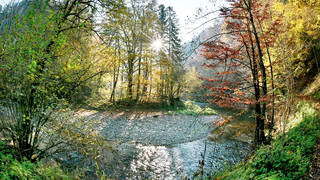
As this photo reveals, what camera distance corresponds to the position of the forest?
2502 mm

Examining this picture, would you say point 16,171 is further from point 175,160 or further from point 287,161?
point 175,160

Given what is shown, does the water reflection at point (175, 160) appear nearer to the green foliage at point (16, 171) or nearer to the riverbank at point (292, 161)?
the riverbank at point (292, 161)

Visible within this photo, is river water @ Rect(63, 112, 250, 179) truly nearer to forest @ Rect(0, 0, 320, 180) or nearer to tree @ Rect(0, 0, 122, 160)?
forest @ Rect(0, 0, 320, 180)

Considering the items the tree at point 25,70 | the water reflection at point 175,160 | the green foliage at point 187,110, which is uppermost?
the tree at point 25,70

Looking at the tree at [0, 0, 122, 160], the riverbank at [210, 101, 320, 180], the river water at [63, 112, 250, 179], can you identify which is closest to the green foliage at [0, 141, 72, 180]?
the tree at [0, 0, 122, 160]

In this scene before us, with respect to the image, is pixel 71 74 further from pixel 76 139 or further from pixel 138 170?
pixel 138 170

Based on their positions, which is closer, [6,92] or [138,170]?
[6,92]

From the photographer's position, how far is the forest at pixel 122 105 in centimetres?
250

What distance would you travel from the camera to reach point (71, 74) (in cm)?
303

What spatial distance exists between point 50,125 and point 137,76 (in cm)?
988

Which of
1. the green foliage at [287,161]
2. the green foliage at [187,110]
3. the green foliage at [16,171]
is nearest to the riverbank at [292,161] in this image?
the green foliage at [287,161]

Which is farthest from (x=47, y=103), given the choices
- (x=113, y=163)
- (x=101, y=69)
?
(x=113, y=163)

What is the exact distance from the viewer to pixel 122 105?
17.9 ft

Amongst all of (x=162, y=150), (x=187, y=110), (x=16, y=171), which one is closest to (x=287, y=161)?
(x=16, y=171)
